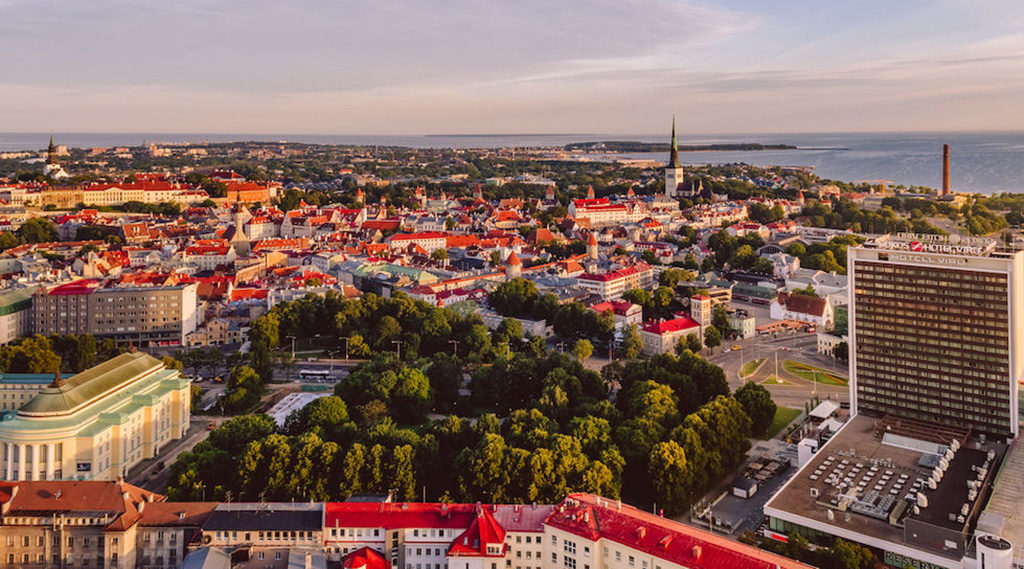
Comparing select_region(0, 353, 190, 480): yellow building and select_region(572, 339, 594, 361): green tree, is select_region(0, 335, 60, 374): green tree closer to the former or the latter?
select_region(0, 353, 190, 480): yellow building

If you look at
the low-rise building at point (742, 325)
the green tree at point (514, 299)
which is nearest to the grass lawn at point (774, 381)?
the low-rise building at point (742, 325)

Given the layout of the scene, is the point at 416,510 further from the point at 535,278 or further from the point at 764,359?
the point at 535,278

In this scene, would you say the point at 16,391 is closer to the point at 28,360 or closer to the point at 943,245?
the point at 28,360

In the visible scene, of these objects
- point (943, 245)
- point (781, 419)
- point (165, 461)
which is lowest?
point (165, 461)

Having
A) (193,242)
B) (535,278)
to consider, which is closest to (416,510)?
(535,278)

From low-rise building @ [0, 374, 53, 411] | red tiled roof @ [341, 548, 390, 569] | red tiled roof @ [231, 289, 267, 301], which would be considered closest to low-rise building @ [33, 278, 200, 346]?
red tiled roof @ [231, 289, 267, 301]

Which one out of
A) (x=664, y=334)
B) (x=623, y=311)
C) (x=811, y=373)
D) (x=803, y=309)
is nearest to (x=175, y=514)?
(x=664, y=334)

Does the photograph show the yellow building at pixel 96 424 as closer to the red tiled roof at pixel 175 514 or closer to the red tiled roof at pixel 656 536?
the red tiled roof at pixel 175 514
